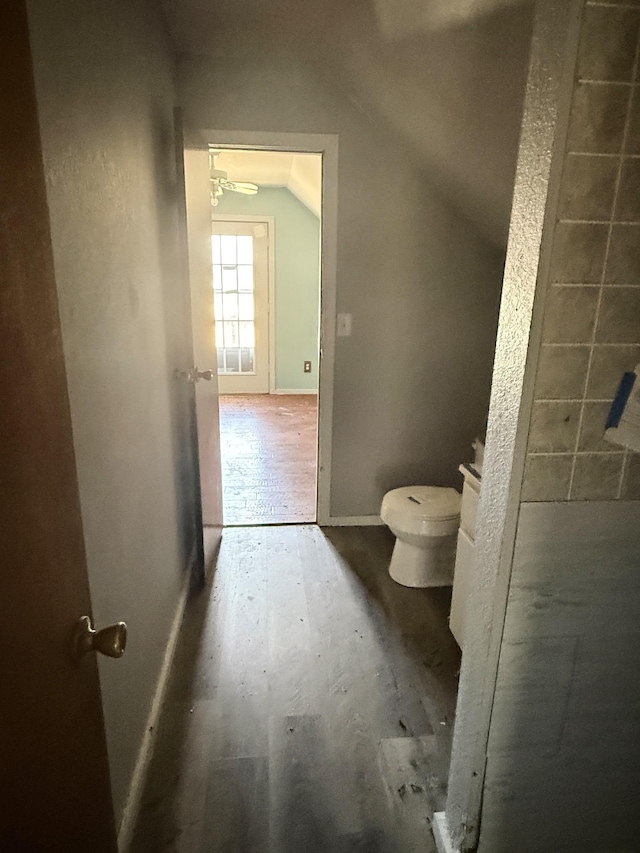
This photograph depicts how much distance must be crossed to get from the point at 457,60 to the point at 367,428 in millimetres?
1707

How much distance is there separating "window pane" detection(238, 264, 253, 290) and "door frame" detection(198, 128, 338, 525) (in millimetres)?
3139

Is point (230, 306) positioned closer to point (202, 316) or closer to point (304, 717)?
point (202, 316)

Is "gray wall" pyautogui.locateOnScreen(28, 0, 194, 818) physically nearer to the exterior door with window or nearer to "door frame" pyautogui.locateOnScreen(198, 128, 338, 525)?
"door frame" pyautogui.locateOnScreen(198, 128, 338, 525)

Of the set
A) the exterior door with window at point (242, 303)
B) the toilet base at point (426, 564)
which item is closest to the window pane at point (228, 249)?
the exterior door with window at point (242, 303)

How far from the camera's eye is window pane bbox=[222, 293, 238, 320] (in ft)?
18.7

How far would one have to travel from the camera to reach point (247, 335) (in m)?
5.82

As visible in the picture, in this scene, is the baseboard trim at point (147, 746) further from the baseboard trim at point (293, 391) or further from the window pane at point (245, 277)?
the window pane at point (245, 277)

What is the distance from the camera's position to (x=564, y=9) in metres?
0.82

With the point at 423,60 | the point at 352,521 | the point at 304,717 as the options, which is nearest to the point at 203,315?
the point at 423,60

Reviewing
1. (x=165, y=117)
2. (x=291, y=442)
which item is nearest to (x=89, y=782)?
(x=165, y=117)

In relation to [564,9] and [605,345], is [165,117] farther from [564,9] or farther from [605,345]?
[605,345]

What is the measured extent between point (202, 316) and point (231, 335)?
11.6 feet

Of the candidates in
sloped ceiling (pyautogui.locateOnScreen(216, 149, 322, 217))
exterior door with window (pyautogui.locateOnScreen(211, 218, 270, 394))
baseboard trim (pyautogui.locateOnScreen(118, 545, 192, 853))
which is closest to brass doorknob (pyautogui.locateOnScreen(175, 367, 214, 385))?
baseboard trim (pyautogui.locateOnScreen(118, 545, 192, 853))

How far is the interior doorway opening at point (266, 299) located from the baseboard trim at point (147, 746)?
226cm
